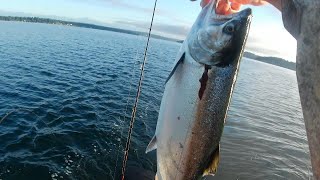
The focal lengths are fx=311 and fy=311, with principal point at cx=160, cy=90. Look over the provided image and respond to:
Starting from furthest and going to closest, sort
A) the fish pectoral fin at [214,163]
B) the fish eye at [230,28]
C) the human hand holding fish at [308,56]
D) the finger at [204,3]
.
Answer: the fish pectoral fin at [214,163]
the finger at [204,3]
the fish eye at [230,28]
the human hand holding fish at [308,56]

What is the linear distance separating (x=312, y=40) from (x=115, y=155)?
42.0ft

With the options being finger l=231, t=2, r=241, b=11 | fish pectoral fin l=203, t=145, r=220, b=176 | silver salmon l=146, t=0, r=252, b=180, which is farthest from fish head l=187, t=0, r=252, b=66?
fish pectoral fin l=203, t=145, r=220, b=176

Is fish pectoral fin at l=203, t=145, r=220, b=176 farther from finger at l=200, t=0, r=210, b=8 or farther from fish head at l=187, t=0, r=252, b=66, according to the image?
finger at l=200, t=0, r=210, b=8

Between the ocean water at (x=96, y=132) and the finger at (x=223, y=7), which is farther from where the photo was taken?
the ocean water at (x=96, y=132)

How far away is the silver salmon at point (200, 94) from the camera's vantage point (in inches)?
116

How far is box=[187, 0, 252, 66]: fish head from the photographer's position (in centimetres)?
288

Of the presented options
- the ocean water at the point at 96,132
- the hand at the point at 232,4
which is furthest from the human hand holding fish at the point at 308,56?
the ocean water at the point at 96,132

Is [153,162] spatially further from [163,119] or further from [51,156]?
[163,119]

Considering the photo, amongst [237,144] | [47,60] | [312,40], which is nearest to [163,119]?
[312,40]

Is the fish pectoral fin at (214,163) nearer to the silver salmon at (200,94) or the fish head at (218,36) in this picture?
the silver salmon at (200,94)

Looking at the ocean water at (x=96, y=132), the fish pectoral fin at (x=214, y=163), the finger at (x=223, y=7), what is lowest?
the ocean water at (x=96, y=132)

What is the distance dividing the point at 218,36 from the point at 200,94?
0.61m

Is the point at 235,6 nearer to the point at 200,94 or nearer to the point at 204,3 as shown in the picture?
the point at 204,3

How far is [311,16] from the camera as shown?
2322mm
